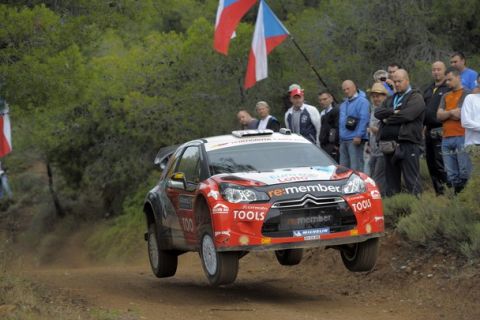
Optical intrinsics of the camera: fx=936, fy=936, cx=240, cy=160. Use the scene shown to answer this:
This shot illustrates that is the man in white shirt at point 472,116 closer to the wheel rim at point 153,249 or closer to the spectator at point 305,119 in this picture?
the spectator at point 305,119


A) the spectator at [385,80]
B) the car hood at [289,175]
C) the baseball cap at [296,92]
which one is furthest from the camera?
the baseball cap at [296,92]

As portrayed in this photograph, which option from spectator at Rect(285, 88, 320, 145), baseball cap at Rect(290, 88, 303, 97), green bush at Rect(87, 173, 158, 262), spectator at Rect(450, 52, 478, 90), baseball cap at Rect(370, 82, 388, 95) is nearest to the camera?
spectator at Rect(450, 52, 478, 90)

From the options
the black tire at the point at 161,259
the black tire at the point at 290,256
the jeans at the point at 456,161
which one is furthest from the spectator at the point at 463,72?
the black tire at the point at 161,259

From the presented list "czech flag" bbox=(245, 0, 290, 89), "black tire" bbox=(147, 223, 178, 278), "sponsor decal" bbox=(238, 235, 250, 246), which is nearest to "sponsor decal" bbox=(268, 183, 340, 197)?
"sponsor decal" bbox=(238, 235, 250, 246)

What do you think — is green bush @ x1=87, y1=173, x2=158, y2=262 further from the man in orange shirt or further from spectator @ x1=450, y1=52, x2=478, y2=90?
the man in orange shirt

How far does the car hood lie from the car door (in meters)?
0.81

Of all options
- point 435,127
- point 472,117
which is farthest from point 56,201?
point 472,117

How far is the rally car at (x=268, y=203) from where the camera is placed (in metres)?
10.3

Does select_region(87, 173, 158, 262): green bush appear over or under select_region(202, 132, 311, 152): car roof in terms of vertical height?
under

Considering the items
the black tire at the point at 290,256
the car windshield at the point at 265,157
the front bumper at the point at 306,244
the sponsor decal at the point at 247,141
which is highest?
the sponsor decal at the point at 247,141

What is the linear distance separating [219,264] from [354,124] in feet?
16.2

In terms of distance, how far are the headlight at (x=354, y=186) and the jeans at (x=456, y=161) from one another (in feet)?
8.25

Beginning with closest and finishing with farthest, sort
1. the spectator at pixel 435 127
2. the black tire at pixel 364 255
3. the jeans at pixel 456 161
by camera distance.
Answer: the black tire at pixel 364 255, the jeans at pixel 456 161, the spectator at pixel 435 127

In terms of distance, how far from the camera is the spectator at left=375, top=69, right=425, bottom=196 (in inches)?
513
